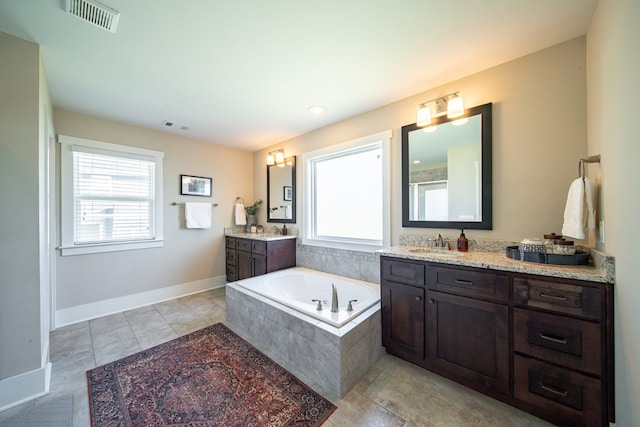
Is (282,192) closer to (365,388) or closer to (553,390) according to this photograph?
(365,388)

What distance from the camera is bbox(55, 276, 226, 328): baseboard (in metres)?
2.73

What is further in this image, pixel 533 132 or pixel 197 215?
pixel 197 215

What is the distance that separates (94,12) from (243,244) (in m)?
2.87

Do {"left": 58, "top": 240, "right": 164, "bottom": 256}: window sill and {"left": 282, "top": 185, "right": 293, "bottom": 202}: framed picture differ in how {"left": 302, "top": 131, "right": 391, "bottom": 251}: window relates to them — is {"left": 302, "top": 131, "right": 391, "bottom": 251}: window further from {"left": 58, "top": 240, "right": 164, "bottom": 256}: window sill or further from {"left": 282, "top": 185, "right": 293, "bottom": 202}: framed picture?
{"left": 58, "top": 240, "right": 164, "bottom": 256}: window sill

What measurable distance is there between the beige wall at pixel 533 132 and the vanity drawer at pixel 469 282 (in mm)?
597

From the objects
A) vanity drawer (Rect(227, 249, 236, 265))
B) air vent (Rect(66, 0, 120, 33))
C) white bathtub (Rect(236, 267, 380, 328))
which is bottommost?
white bathtub (Rect(236, 267, 380, 328))

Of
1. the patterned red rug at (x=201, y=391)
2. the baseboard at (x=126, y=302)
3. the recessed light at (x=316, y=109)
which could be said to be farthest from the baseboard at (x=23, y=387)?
the recessed light at (x=316, y=109)

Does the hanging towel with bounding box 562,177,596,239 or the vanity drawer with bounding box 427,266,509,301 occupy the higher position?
the hanging towel with bounding box 562,177,596,239

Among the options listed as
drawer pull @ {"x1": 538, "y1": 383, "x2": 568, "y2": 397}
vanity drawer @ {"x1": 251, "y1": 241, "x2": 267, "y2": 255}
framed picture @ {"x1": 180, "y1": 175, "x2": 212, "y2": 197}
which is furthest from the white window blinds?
drawer pull @ {"x1": 538, "y1": 383, "x2": 568, "y2": 397}

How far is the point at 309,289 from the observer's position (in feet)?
9.73

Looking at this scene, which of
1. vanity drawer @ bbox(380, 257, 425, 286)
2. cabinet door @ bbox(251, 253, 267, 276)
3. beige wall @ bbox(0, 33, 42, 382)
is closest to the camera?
beige wall @ bbox(0, 33, 42, 382)

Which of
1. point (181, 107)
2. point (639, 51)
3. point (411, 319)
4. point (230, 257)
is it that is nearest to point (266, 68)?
point (181, 107)

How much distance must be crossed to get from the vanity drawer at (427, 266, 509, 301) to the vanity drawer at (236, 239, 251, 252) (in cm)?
265

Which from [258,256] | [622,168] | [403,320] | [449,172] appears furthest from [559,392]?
[258,256]
